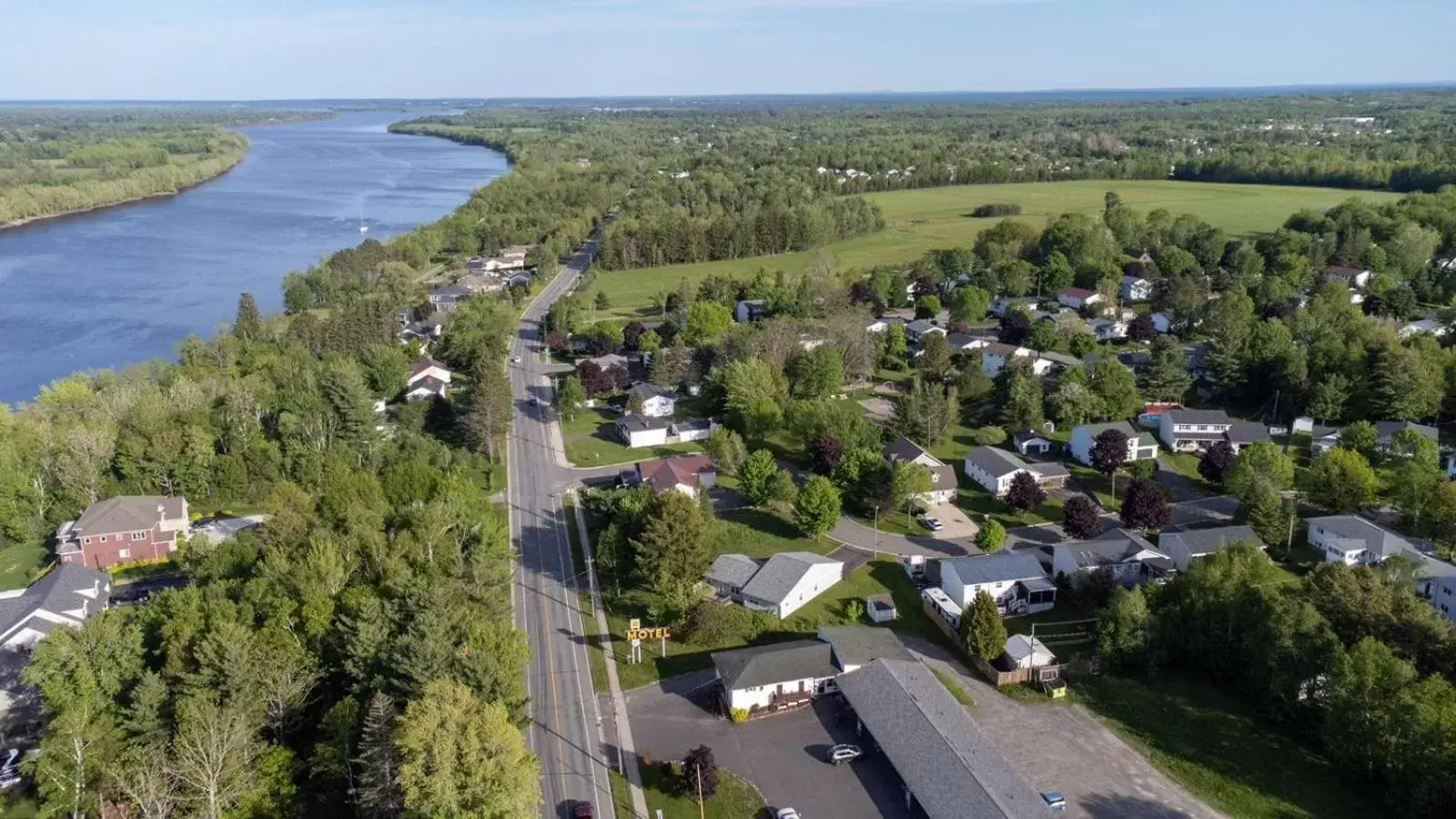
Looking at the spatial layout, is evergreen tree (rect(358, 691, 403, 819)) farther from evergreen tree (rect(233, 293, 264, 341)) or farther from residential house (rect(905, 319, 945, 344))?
residential house (rect(905, 319, 945, 344))

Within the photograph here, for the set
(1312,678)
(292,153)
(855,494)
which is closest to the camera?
(1312,678)

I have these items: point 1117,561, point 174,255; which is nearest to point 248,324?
point 174,255

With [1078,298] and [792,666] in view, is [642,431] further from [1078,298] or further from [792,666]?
[1078,298]

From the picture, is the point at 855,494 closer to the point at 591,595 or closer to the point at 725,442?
the point at 725,442

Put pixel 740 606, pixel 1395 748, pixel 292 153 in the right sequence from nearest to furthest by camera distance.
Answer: pixel 1395 748 < pixel 740 606 < pixel 292 153

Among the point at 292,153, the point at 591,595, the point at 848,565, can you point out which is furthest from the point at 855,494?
the point at 292,153

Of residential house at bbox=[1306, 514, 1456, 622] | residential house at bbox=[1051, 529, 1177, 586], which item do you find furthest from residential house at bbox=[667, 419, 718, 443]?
residential house at bbox=[1306, 514, 1456, 622]
